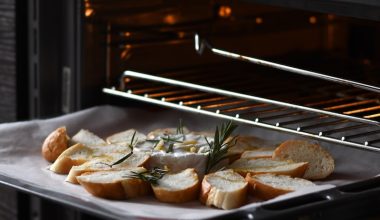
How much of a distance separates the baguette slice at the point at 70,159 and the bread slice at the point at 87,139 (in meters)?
0.06

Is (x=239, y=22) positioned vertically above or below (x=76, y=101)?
above

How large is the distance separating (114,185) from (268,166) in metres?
0.23

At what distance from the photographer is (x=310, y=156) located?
4.24ft

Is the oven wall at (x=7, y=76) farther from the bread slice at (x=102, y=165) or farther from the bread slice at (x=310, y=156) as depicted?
the bread slice at (x=310, y=156)

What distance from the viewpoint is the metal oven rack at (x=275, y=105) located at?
1257 millimetres

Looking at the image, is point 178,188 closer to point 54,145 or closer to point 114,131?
point 54,145

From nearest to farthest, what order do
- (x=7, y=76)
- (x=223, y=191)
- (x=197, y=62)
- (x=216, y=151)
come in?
(x=223, y=191)
(x=216, y=151)
(x=7, y=76)
(x=197, y=62)

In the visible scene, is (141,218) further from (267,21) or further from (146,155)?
(267,21)

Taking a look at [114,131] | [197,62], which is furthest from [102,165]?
[197,62]

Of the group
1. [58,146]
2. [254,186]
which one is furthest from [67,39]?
[254,186]

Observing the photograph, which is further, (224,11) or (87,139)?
(224,11)

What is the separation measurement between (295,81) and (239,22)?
159mm

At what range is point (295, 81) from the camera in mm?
1678

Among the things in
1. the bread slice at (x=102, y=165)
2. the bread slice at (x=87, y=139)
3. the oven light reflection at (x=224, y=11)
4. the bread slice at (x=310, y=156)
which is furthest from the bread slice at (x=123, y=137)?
the oven light reflection at (x=224, y=11)
